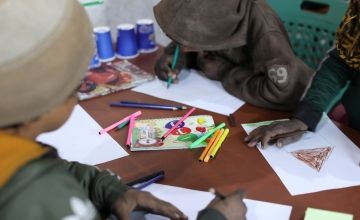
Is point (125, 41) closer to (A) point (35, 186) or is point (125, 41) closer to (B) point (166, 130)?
(B) point (166, 130)

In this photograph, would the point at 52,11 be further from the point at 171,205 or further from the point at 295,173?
the point at 295,173

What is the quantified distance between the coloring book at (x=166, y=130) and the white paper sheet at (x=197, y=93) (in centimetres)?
8

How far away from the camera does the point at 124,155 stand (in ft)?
3.15

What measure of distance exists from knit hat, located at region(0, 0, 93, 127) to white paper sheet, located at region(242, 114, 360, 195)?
0.52 m

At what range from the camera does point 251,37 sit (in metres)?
1.14

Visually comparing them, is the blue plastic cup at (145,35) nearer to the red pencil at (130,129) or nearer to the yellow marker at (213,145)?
the red pencil at (130,129)

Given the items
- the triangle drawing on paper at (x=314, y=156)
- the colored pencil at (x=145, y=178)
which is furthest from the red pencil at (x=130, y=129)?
the triangle drawing on paper at (x=314, y=156)

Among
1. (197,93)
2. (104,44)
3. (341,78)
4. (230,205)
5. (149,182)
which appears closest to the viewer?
(230,205)

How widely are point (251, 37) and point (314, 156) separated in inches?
14.7

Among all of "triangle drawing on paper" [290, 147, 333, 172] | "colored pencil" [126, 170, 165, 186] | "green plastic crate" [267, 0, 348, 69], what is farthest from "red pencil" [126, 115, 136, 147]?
"green plastic crate" [267, 0, 348, 69]

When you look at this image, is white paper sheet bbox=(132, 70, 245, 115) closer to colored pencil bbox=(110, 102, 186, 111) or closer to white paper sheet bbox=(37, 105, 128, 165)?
colored pencil bbox=(110, 102, 186, 111)

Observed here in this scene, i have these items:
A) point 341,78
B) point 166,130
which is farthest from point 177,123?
point 341,78

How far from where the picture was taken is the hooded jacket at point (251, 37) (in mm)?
1075

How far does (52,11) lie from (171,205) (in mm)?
417
